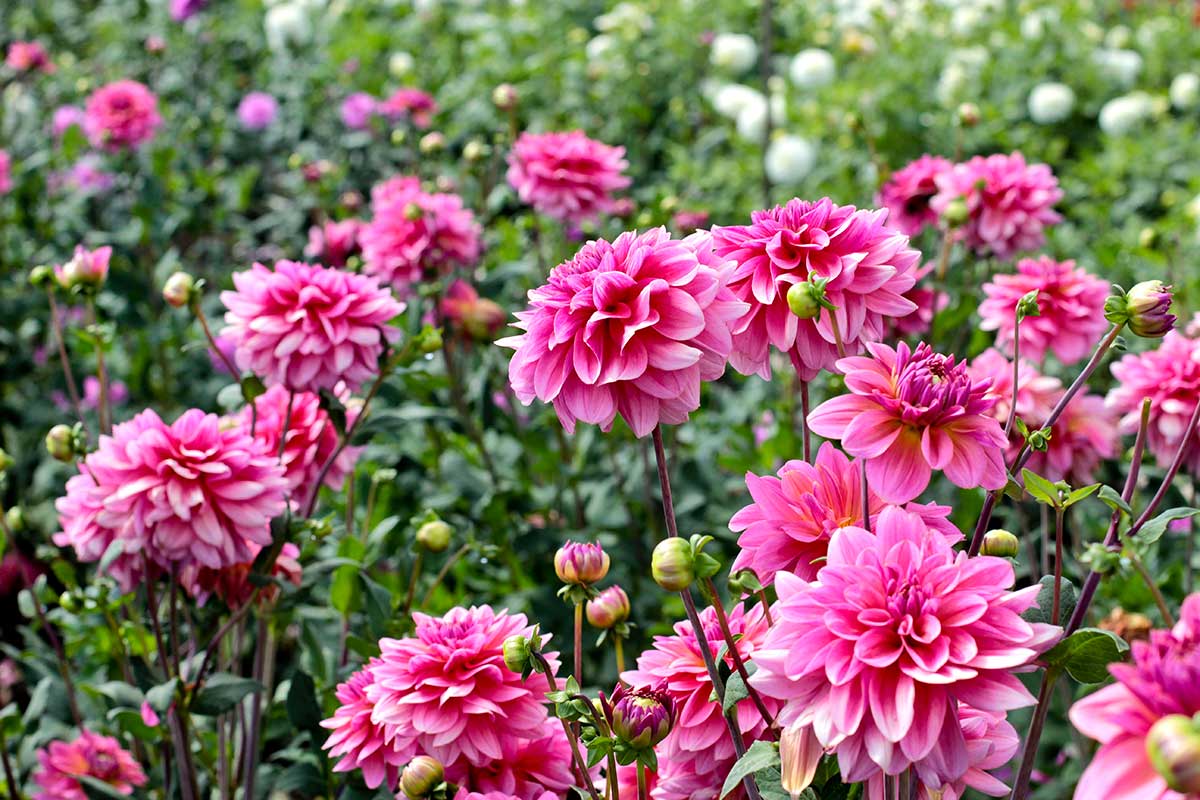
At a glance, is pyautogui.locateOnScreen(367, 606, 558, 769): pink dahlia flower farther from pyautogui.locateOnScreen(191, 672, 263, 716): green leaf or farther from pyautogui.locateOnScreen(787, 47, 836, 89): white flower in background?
pyautogui.locateOnScreen(787, 47, 836, 89): white flower in background

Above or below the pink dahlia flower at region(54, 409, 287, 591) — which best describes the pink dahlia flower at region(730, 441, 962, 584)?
above

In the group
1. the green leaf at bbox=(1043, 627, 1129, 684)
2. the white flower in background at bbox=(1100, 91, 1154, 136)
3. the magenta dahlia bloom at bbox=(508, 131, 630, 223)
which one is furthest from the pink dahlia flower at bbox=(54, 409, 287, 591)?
the white flower in background at bbox=(1100, 91, 1154, 136)

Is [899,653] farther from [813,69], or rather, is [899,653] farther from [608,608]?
[813,69]

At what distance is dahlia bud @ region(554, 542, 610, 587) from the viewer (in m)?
0.89

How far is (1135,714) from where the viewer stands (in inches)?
21.3

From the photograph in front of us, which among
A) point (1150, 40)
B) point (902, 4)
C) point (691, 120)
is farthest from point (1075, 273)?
point (902, 4)

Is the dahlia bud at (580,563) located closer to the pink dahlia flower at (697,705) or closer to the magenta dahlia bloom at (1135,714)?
the pink dahlia flower at (697,705)

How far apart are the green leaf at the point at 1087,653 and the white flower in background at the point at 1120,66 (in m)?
3.91

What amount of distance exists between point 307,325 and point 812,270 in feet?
2.17

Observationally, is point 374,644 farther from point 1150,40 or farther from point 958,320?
point 1150,40

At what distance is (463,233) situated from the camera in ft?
6.56

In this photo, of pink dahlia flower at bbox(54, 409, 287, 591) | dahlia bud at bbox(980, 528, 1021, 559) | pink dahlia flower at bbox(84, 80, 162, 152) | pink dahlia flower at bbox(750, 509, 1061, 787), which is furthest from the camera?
pink dahlia flower at bbox(84, 80, 162, 152)

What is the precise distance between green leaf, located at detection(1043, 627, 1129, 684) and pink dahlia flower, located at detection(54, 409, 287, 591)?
2.56ft

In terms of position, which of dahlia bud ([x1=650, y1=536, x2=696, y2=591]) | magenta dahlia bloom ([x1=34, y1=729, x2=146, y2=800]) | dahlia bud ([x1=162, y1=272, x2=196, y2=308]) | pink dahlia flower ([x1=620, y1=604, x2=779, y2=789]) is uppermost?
dahlia bud ([x1=650, y1=536, x2=696, y2=591])
